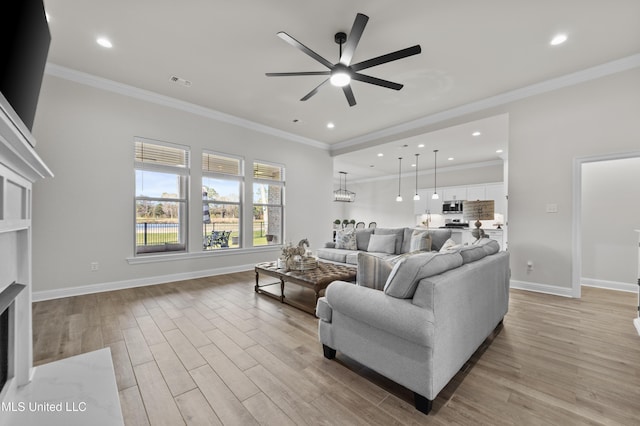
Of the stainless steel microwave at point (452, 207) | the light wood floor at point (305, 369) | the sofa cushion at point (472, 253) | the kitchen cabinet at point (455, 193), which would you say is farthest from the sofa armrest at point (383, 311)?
the kitchen cabinet at point (455, 193)

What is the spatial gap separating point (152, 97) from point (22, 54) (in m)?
3.54

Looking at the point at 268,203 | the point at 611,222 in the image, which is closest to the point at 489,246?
the point at 611,222

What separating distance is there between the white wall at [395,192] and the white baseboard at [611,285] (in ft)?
13.5

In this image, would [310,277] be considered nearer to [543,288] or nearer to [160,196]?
[160,196]

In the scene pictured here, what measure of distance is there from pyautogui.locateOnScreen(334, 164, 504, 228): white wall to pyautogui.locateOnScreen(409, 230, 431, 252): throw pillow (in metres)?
5.03

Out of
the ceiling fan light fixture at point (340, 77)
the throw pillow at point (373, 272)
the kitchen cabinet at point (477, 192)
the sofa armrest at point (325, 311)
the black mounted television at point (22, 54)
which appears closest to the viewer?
the black mounted television at point (22, 54)

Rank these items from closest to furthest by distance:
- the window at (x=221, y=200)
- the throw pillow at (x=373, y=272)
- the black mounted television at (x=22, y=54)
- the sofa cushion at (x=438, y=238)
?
the black mounted television at (x=22, y=54)
the throw pillow at (x=373, y=272)
the sofa cushion at (x=438, y=238)
the window at (x=221, y=200)

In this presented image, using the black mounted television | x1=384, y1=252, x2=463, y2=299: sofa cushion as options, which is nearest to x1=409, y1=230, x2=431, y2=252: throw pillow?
x1=384, y1=252, x2=463, y2=299: sofa cushion

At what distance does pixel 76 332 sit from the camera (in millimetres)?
2525

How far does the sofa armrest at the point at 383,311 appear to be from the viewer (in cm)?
148

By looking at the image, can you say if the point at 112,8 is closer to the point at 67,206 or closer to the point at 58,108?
the point at 58,108

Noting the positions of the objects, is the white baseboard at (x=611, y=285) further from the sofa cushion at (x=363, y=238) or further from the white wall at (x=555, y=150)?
the sofa cushion at (x=363, y=238)

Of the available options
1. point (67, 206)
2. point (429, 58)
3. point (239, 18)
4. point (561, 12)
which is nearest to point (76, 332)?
point (67, 206)

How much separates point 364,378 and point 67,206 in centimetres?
436
